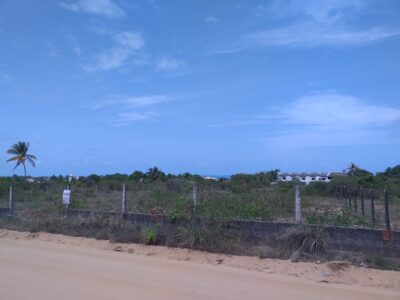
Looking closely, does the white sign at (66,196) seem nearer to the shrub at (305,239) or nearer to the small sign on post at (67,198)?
the small sign on post at (67,198)

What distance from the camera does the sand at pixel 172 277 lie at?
23.3 feet

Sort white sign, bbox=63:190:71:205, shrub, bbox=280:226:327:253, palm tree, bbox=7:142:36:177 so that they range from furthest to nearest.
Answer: palm tree, bbox=7:142:36:177 → white sign, bbox=63:190:71:205 → shrub, bbox=280:226:327:253

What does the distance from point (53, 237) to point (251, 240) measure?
6.35 m

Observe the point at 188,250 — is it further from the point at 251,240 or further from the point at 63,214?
the point at 63,214

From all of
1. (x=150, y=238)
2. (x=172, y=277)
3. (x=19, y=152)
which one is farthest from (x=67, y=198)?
(x=19, y=152)

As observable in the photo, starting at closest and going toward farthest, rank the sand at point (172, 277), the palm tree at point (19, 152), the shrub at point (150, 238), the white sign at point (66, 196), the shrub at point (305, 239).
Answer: the sand at point (172, 277) < the shrub at point (305, 239) < the shrub at point (150, 238) < the white sign at point (66, 196) < the palm tree at point (19, 152)

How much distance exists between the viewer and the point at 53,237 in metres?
13.7

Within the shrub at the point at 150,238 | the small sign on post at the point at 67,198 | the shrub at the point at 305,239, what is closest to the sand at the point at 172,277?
the shrub at the point at 150,238

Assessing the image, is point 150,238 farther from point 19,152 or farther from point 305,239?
point 19,152

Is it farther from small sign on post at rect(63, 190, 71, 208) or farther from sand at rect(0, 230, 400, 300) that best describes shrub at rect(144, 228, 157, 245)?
small sign on post at rect(63, 190, 71, 208)

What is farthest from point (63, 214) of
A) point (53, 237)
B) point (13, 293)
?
point (13, 293)

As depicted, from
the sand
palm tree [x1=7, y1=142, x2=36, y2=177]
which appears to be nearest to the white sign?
the sand

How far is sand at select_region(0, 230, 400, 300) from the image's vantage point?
7113mm

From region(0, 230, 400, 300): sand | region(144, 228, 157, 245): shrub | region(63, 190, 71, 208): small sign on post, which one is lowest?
region(0, 230, 400, 300): sand
